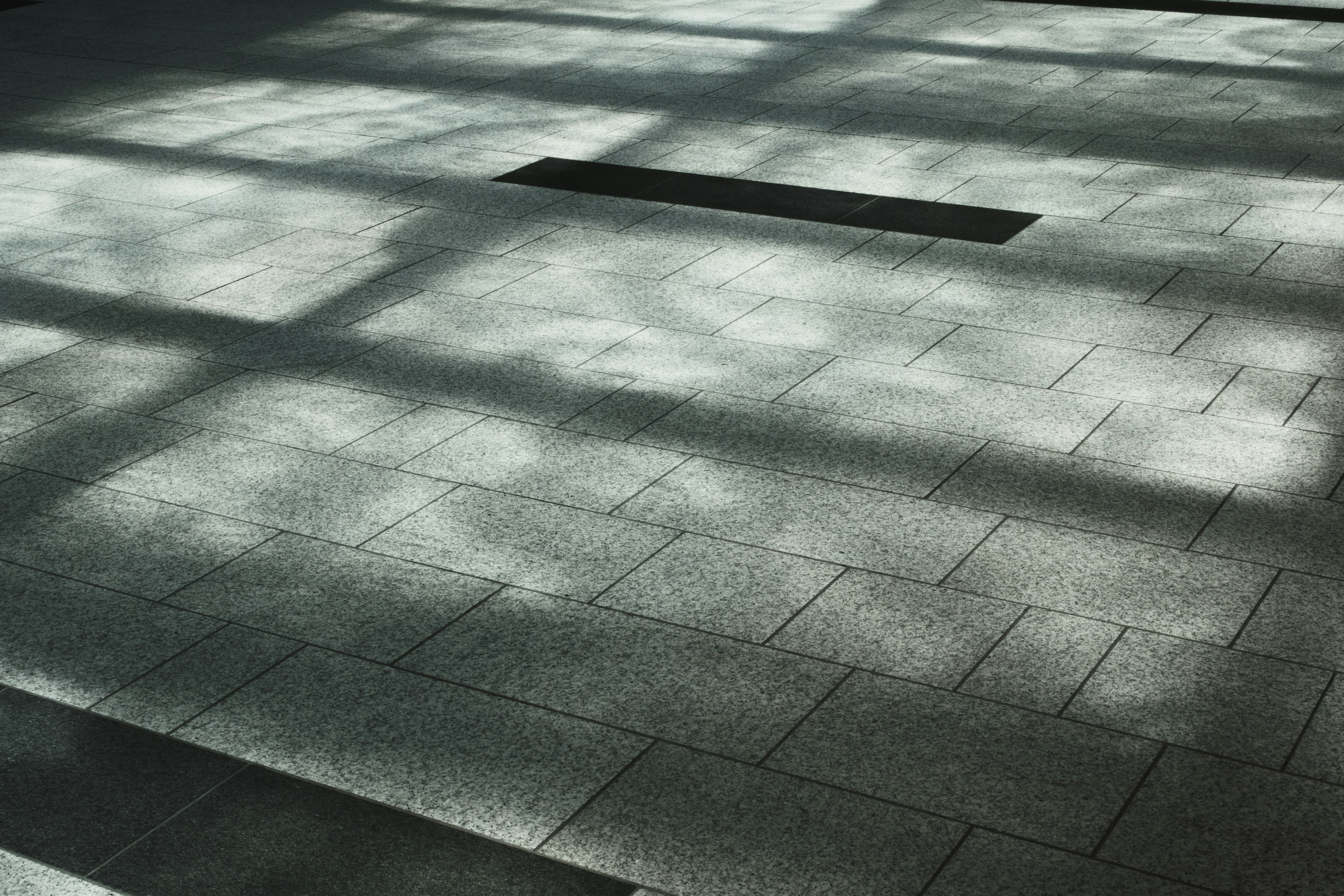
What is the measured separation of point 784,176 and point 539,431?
2975 mm

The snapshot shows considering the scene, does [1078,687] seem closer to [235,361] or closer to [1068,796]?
[1068,796]

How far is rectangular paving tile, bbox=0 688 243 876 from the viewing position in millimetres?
3221

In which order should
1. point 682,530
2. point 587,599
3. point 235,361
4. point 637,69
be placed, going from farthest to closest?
point 637,69 → point 235,361 → point 682,530 → point 587,599

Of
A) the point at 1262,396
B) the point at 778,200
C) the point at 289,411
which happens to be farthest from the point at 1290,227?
the point at 289,411

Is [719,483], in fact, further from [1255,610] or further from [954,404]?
[1255,610]

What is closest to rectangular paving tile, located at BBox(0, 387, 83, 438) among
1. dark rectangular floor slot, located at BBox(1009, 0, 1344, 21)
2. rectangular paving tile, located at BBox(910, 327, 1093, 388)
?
rectangular paving tile, located at BBox(910, 327, 1093, 388)

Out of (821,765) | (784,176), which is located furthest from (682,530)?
(784,176)

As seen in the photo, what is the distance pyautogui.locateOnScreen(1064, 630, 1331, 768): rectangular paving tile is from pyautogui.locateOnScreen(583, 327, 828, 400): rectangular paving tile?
183 cm

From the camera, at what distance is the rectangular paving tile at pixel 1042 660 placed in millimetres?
3596

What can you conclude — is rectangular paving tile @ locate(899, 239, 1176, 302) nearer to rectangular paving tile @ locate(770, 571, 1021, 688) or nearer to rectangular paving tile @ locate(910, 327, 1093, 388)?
rectangular paving tile @ locate(910, 327, 1093, 388)

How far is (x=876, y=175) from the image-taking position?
745cm

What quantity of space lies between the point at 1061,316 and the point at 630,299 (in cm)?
170

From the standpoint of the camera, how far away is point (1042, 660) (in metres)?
3.71

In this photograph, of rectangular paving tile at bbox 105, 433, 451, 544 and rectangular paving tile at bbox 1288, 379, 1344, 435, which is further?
rectangular paving tile at bbox 1288, 379, 1344, 435
